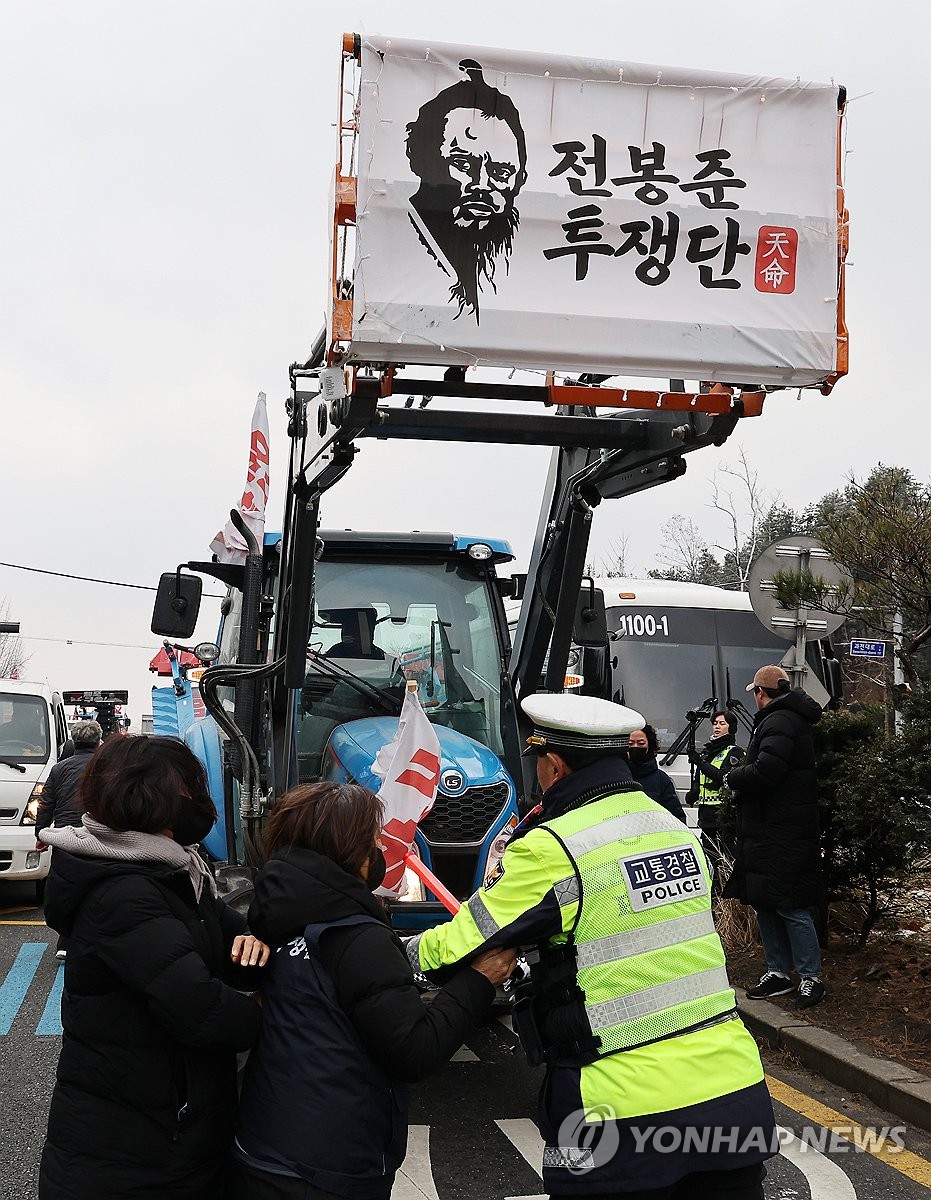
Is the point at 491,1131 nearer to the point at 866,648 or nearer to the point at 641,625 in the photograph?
the point at 866,648

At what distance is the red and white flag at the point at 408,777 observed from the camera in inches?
209

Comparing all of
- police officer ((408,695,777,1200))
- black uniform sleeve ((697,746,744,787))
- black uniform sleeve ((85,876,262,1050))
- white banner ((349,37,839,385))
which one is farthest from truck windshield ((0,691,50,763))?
police officer ((408,695,777,1200))

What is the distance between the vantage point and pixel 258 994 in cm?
279

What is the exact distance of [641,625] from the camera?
1341cm

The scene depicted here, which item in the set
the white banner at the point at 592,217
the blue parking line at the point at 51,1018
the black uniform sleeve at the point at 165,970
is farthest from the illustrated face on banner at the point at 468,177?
the blue parking line at the point at 51,1018

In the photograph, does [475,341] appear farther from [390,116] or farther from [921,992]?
[921,992]

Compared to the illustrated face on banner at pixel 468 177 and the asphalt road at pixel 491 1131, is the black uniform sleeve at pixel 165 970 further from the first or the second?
the illustrated face on banner at pixel 468 177

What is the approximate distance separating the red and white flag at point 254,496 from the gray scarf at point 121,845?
4.01 meters

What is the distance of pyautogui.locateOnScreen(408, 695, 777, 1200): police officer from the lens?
2.50 metres

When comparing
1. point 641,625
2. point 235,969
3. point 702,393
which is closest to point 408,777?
point 702,393

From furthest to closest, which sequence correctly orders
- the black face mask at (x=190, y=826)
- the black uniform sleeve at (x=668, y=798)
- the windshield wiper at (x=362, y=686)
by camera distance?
the black uniform sleeve at (x=668, y=798)
the windshield wiper at (x=362, y=686)
the black face mask at (x=190, y=826)

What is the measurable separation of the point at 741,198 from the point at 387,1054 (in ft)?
12.4

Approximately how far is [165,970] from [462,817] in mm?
3331

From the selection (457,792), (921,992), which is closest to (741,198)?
(457,792)
